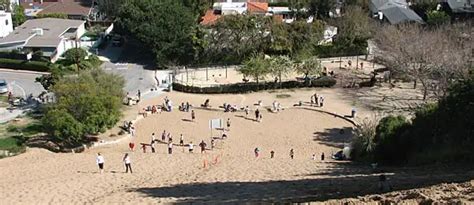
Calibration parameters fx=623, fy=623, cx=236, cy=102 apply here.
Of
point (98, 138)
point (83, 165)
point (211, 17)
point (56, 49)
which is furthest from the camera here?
point (211, 17)

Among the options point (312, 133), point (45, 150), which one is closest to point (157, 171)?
point (45, 150)

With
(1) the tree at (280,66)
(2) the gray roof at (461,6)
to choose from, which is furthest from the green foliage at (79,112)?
(2) the gray roof at (461,6)

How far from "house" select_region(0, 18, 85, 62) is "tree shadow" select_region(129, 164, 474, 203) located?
40.6 meters

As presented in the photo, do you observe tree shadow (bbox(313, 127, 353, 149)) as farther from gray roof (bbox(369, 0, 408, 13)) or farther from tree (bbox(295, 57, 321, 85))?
gray roof (bbox(369, 0, 408, 13))

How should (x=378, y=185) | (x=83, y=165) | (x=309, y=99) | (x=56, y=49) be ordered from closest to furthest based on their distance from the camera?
(x=378, y=185) → (x=83, y=165) → (x=309, y=99) → (x=56, y=49)

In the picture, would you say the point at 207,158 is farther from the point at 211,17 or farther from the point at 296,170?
the point at 211,17

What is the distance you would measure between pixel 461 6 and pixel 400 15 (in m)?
12.1

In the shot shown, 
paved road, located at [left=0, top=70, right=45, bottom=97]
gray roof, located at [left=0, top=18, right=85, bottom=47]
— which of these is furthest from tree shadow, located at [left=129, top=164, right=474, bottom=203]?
gray roof, located at [left=0, top=18, right=85, bottom=47]

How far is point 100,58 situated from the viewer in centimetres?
6278

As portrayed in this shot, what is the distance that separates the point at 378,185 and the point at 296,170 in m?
8.94

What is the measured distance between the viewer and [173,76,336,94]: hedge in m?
51.2

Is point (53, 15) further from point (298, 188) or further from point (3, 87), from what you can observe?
point (298, 188)

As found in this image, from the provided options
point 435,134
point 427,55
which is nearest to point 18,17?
point 427,55

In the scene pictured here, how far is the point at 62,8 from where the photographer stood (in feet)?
274
